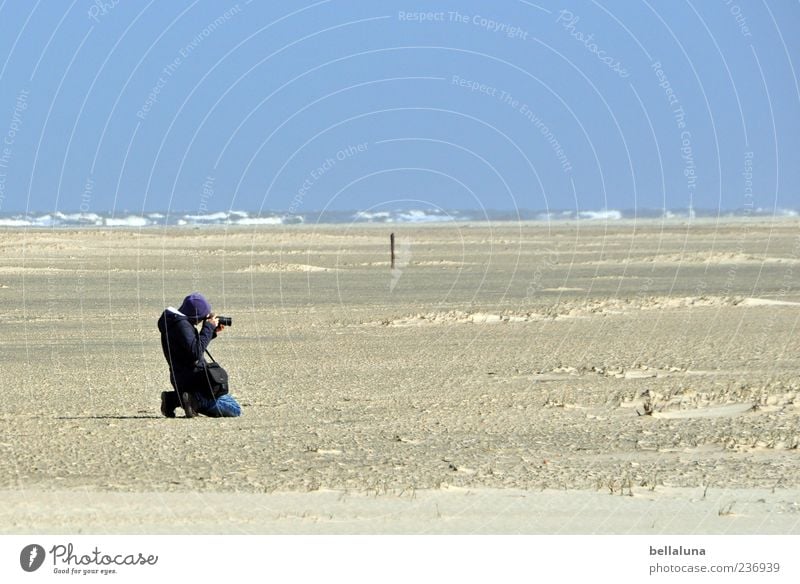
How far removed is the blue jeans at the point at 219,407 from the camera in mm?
14164

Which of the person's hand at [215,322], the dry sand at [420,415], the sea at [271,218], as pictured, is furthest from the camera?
the sea at [271,218]

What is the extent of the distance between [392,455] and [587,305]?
1843 centimetres

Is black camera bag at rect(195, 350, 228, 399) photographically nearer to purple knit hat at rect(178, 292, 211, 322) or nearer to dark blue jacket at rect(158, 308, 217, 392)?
dark blue jacket at rect(158, 308, 217, 392)

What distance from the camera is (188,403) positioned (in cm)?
1413

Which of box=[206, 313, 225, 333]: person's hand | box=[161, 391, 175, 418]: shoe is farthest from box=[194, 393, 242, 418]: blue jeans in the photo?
box=[206, 313, 225, 333]: person's hand

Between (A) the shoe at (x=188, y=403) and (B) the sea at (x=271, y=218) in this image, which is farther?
(B) the sea at (x=271, y=218)

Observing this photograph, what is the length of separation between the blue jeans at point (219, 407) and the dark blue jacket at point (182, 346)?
144mm

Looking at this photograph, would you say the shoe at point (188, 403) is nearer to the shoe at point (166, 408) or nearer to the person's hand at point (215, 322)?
the shoe at point (166, 408)

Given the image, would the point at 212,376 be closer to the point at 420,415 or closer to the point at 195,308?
the point at 195,308

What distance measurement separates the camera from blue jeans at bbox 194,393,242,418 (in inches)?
558

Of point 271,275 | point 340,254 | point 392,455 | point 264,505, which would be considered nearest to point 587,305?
point 271,275

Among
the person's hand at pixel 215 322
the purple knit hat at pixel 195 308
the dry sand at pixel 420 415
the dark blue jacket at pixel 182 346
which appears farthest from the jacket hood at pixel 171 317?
the dry sand at pixel 420 415

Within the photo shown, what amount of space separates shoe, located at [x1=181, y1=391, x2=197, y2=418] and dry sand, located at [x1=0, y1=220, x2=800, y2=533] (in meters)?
0.27

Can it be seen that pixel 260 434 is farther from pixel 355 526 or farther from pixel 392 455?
pixel 355 526
